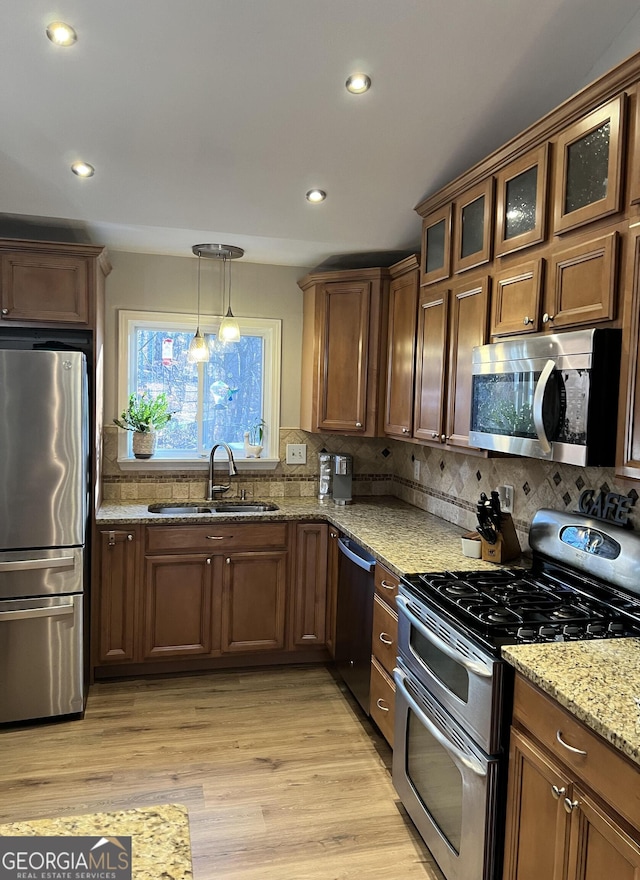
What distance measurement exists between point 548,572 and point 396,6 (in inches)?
84.4

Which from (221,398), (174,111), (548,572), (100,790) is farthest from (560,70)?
(100,790)

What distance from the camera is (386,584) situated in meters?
2.77

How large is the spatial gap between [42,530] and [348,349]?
77.4 inches

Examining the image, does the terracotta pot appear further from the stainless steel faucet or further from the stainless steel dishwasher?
the stainless steel dishwasher

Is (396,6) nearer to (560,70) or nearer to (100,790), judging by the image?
(560,70)

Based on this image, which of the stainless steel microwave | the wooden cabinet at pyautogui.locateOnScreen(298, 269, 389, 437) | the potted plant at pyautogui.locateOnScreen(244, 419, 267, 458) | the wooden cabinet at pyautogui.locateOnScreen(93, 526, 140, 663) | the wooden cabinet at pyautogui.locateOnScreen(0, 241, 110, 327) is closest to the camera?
the stainless steel microwave

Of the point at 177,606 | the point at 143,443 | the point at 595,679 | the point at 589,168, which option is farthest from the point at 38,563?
the point at 589,168

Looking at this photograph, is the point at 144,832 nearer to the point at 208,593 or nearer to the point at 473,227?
the point at 473,227

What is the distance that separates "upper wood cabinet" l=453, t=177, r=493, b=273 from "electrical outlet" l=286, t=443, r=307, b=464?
1.77 meters

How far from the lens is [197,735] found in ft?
10.1

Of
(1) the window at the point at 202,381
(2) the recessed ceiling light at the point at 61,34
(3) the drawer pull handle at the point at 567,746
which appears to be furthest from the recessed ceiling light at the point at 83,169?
(3) the drawer pull handle at the point at 567,746

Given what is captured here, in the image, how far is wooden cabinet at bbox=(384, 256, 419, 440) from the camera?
11.5ft

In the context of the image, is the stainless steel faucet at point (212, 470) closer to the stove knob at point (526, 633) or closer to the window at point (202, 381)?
the window at point (202, 381)

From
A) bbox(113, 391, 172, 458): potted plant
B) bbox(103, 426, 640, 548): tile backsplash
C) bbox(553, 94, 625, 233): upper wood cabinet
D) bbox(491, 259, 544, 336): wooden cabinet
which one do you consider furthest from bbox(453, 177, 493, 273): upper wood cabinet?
bbox(113, 391, 172, 458): potted plant
